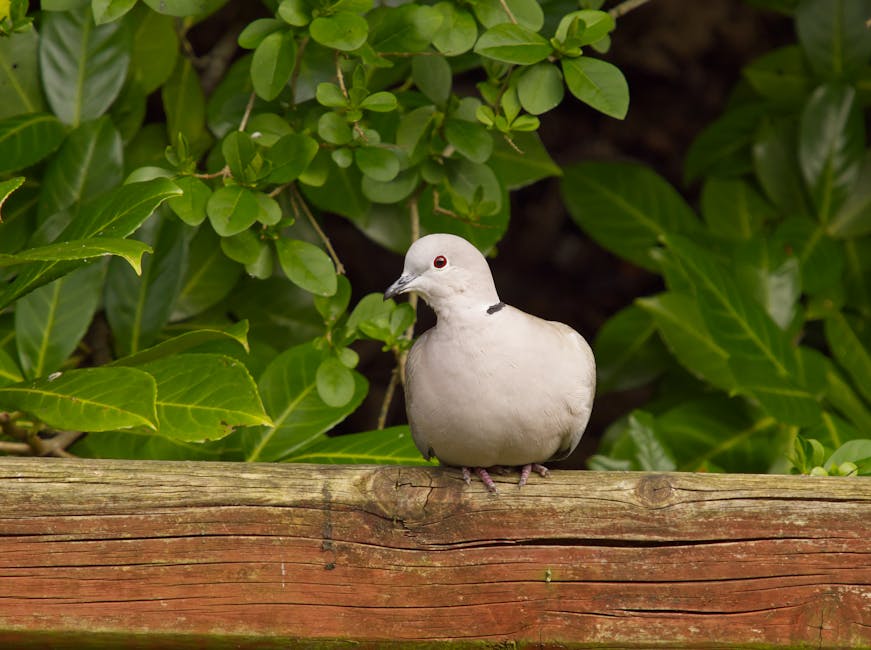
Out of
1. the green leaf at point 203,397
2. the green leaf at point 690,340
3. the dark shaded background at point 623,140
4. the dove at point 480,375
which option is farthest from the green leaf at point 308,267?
the dark shaded background at point 623,140

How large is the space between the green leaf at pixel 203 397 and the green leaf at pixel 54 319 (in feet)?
1.26

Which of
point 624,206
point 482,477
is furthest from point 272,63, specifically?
point 624,206

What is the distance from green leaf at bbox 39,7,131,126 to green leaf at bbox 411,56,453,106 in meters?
0.76

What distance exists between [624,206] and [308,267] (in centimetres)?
146

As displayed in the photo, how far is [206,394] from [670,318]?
54.8 inches

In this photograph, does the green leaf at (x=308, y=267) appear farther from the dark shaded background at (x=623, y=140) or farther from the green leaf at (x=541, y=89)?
the dark shaded background at (x=623, y=140)

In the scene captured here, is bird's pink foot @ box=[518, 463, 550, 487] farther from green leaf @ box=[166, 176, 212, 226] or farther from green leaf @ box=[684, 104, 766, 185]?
green leaf @ box=[684, 104, 766, 185]

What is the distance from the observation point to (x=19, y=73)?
8.91 ft

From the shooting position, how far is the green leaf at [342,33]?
219 centimetres

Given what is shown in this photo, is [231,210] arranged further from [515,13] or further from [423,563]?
[423,563]

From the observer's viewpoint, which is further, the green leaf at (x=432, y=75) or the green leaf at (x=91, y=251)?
the green leaf at (x=432, y=75)

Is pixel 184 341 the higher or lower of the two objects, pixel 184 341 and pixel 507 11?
the lower

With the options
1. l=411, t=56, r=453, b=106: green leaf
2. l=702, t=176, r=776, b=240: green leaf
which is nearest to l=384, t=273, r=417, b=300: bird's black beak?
l=411, t=56, r=453, b=106: green leaf

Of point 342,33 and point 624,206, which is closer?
point 342,33
